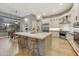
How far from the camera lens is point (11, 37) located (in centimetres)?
230

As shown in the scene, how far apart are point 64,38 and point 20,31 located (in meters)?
1.22

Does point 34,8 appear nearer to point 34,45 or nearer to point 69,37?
point 34,45

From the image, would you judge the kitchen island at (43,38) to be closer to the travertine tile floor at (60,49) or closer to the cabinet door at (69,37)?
the travertine tile floor at (60,49)

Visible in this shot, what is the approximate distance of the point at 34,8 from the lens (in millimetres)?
2242

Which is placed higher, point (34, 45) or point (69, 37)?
point (69, 37)

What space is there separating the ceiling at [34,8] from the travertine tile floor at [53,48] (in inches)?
29.3

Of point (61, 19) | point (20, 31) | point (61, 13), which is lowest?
point (20, 31)

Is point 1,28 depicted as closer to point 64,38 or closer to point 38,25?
point 38,25

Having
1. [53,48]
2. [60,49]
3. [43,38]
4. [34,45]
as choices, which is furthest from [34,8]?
[60,49]

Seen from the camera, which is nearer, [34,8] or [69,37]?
[34,8]

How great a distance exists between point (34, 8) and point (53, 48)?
117 centimetres

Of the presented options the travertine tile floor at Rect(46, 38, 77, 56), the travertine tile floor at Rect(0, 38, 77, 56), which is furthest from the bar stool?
the travertine tile floor at Rect(46, 38, 77, 56)

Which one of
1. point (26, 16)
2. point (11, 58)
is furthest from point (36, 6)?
point (11, 58)

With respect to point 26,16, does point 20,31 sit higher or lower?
lower
